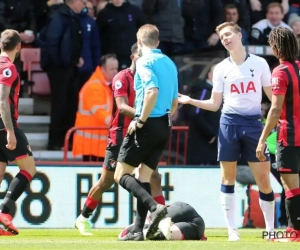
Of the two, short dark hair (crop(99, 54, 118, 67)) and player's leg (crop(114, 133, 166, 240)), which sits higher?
short dark hair (crop(99, 54, 118, 67))

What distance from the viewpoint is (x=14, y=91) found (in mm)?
11914

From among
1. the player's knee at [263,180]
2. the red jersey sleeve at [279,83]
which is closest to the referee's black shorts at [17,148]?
the player's knee at [263,180]

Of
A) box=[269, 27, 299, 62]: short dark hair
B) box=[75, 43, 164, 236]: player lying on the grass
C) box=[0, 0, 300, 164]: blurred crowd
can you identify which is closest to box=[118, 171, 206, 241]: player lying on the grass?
box=[75, 43, 164, 236]: player lying on the grass

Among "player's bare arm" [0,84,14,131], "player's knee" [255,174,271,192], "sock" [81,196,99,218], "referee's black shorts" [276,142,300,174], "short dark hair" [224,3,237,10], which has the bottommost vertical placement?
"sock" [81,196,99,218]

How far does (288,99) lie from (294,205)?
1025 millimetres

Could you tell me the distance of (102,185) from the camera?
1238 centimetres

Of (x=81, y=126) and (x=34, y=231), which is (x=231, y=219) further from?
(x=81, y=126)

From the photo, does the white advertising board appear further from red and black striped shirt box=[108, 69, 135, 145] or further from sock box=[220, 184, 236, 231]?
sock box=[220, 184, 236, 231]

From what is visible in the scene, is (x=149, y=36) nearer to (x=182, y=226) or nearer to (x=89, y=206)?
(x=182, y=226)

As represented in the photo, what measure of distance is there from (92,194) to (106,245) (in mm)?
2387

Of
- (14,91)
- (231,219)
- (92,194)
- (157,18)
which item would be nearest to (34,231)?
(92,194)

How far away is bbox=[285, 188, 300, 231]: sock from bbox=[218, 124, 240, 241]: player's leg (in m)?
0.74

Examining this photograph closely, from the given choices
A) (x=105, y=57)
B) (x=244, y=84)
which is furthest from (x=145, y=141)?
(x=105, y=57)

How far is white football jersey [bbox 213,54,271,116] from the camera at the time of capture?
11008 mm
